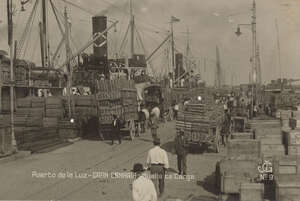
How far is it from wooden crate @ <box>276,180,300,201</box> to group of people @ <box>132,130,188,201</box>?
1983 millimetres

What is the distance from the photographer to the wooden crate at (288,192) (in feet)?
26.4

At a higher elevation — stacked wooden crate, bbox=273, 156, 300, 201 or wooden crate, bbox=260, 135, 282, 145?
wooden crate, bbox=260, 135, 282, 145

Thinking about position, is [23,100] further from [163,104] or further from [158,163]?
[158,163]

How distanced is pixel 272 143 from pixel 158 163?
3.17 meters

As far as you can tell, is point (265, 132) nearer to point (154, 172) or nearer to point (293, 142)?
point (293, 142)

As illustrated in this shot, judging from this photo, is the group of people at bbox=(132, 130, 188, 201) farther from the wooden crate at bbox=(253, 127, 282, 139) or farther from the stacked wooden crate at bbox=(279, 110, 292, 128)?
the stacked wooden crate at bbox=(279, 110, 292, 128)

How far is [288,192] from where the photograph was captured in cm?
809

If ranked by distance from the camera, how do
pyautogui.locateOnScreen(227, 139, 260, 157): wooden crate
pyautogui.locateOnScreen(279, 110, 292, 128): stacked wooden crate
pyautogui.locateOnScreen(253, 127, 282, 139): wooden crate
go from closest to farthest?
pyautogui.locateOnScreen(227, 139, 260, 157): wooden crate → pyautogui.locateOnScreen(253, 127, 282, 139): wooden crate → pyautogui.locateOnScreen(279, 110, 292, 128): stacked wooden crate

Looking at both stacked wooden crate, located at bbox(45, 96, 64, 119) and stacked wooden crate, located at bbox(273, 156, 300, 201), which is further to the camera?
stacked wooden crate, located at bbox(45, 96, 64, 119)

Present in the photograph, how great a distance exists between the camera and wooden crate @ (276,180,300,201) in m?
8.05

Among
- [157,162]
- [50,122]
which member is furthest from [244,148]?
[50,122]

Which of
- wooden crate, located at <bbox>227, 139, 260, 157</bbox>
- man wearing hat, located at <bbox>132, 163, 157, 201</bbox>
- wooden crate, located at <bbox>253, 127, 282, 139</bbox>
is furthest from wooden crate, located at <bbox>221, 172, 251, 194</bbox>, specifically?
man wearing hat, located at <bbox>132, 163, 157, 201</bbox>

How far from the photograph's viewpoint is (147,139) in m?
19.2

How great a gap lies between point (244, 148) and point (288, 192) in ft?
8.20
